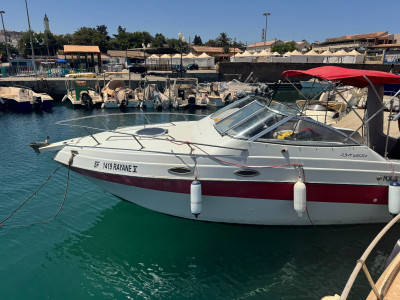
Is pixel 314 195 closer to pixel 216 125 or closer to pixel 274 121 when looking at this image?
pixel 274 121

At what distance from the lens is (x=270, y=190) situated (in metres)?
5.79

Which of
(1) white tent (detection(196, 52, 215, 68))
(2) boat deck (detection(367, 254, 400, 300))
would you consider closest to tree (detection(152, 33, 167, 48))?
(1) white tent (detection(196, 52, 215, 68))

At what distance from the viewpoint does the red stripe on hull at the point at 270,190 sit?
5758 mm

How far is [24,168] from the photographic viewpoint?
1143 cm

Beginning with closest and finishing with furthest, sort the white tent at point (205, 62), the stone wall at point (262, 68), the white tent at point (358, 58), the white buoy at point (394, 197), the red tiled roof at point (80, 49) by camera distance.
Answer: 1. the white buoy at point (394, 197)
2. the red tiled roof at point (80, 49)
3. the stone wall at point (262, 68)
4. the white tent at point (358, 58)
5. the white tent at point (205, 62)

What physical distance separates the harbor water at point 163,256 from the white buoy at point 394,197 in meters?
1.07

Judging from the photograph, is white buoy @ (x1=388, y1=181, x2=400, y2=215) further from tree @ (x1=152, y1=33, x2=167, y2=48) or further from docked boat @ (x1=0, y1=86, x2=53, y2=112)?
tree @ (x1=152, y1=33, x2=167, y2=48)

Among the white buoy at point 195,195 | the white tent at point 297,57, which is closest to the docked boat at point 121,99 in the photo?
the white buoy at point 195,195

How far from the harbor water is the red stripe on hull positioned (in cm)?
92

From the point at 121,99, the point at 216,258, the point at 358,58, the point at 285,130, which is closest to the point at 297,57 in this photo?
the point at 358,58

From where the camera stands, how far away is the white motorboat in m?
5.71

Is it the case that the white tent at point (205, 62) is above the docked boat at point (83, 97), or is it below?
above

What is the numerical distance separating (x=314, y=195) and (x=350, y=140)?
129 cm

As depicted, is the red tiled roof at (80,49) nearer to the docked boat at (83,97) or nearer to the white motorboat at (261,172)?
the docked boat at (83,97)
